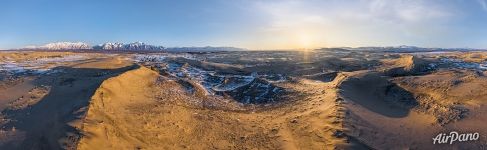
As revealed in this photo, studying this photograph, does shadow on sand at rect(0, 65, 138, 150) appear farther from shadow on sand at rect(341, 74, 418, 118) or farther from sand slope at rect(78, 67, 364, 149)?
shadow on sand at rect(341, 74, 418, 118)

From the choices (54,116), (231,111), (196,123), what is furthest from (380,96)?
(54,116)

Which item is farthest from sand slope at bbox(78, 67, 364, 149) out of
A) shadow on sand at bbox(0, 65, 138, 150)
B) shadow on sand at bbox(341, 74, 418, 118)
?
shadow on sand at bbox(341, 74, 418, 118)

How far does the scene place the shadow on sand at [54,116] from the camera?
39.2 feet

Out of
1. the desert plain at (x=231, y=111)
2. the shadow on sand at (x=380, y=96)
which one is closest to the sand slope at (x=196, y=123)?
the desert plain at (x=231, y=111)

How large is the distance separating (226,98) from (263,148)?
28.9 ft

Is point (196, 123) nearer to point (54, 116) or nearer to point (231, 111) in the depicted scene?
point (231, 111)

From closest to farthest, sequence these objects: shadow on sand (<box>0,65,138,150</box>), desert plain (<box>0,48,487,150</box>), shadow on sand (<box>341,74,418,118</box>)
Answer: shadow on sand (<box>0,65,138,150</box>) < desert plain (<box>0,48,487,150</box>) < shadow on sand (<box>341,74,418,118</box>)

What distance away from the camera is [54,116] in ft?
46.7

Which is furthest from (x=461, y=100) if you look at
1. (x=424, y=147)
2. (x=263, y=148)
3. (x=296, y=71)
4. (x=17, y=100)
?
(x=17, y=100)

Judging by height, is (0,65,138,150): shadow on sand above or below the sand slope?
above

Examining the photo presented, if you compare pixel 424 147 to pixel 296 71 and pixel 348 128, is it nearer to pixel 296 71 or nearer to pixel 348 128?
pixel 348 128

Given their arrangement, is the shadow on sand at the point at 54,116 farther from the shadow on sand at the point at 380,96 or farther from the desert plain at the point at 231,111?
the shadow on sand at the point at 380,96

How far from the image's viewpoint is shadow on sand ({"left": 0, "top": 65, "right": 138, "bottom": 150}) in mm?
11953

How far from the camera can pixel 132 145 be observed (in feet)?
41.9
